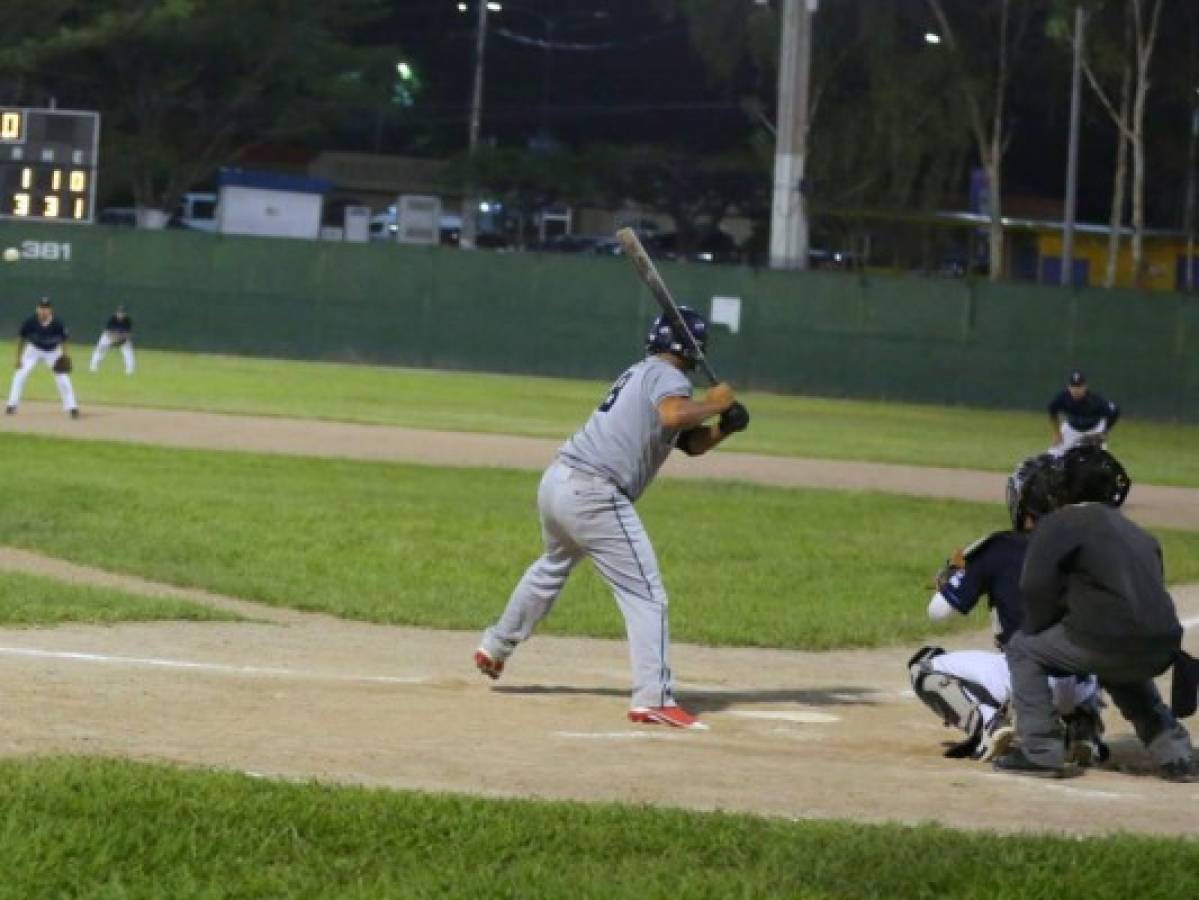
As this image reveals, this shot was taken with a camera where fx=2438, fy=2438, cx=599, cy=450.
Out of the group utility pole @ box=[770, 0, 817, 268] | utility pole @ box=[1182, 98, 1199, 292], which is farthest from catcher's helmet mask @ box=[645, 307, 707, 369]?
utility pole @ box=[1182, 98, 1199, 292]

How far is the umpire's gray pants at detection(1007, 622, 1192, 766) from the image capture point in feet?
29.9

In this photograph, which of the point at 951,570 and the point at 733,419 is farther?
the point at 733,419

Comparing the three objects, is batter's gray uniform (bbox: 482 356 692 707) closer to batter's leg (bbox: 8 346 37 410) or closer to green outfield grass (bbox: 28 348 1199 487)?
green outfield grass (bbox: 28 348 1199 487)

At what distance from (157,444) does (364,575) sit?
12.4 m

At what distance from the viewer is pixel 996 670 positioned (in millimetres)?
9719

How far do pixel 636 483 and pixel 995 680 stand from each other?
5.69ft

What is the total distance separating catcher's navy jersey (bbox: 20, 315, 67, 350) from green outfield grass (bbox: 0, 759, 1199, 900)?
2546 centimetres

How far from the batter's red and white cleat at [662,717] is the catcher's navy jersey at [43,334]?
2364cm

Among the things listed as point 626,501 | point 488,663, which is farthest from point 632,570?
point 488,663

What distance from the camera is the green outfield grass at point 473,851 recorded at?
660 cm

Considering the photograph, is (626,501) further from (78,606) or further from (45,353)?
(45,353)

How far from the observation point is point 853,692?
11969 millimetres

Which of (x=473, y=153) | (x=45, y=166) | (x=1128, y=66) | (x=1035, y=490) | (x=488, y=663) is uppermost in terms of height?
(x=1128, y=66)

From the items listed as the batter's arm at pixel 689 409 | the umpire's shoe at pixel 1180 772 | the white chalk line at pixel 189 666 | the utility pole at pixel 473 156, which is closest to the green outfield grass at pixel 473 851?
the umpire's shoe at pixel 1180 772
